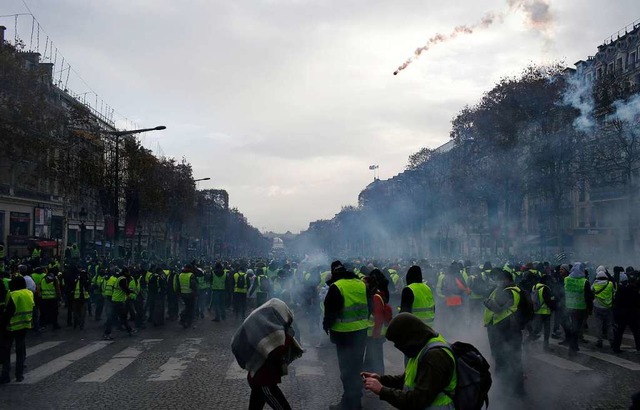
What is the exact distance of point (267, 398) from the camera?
5555 millimetres

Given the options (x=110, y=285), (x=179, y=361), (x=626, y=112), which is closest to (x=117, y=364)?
(x=179, y=361)

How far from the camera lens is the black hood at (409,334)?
3.88 m

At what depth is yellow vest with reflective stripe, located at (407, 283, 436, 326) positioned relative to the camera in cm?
837

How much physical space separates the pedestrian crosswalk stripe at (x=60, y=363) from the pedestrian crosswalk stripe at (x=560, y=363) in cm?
965

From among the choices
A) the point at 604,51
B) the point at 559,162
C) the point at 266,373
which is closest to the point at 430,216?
the point at 604,51

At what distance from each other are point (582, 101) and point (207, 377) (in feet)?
107

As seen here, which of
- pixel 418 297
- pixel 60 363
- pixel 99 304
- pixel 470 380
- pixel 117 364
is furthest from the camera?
pixel 99 304

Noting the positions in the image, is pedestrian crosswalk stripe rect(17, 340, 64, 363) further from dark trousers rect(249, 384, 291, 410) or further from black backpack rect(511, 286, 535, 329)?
black backpack rect(511, 286, 535, 329)

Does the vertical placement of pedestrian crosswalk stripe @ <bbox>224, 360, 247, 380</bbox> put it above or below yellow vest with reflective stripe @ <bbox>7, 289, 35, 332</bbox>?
below

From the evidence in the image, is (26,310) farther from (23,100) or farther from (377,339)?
(23,100)

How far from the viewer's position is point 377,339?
9094 millimetres

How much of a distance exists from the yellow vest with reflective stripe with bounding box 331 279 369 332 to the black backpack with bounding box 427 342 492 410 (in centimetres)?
387

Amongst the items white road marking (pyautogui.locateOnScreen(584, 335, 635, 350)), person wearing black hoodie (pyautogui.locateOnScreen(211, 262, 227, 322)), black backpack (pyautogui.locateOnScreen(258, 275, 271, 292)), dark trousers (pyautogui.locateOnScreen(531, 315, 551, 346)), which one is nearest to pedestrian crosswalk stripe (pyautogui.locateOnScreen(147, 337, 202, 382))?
black backpack (pyautogui.locateOnScreen(258, 275, 271, 292))

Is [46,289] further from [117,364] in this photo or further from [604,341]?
[604,341]
